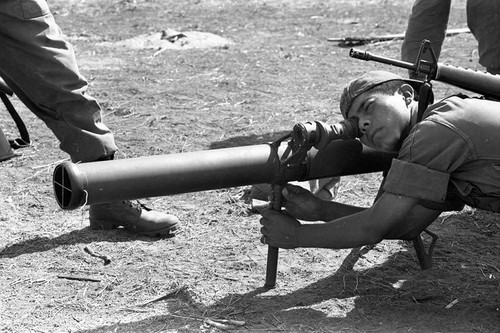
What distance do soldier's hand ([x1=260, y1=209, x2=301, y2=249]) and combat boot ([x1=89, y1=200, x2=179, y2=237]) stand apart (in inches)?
34.8

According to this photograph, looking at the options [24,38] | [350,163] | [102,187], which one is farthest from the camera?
[24,38]

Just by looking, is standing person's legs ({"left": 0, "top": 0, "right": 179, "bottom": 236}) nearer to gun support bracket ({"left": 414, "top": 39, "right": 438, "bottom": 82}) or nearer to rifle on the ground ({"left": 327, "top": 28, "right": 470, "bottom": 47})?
gun support bracket ({"left": 414, "top": 39, "right": 438, "bottom": 82})

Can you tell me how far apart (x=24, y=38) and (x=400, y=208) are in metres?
2.03

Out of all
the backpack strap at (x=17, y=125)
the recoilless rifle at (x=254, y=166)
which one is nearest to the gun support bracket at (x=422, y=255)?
the recoilless rifle at (x=254, y=166)

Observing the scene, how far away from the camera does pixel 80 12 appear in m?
11.4

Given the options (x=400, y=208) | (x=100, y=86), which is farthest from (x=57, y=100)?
(x=100, y=86)

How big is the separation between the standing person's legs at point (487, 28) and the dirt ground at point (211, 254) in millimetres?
988

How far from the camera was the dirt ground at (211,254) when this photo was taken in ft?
11.7

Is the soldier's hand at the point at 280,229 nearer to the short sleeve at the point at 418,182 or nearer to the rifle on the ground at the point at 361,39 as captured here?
the short sleeve at the point at 418,182

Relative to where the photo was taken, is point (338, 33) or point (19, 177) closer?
point (19, 177)

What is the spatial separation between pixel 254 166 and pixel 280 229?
29 cm

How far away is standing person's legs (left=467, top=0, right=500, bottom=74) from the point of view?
5324 millimetres

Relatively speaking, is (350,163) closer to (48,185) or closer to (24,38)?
(24,38)

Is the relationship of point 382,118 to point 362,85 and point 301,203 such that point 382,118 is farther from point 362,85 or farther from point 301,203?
point 301,203
